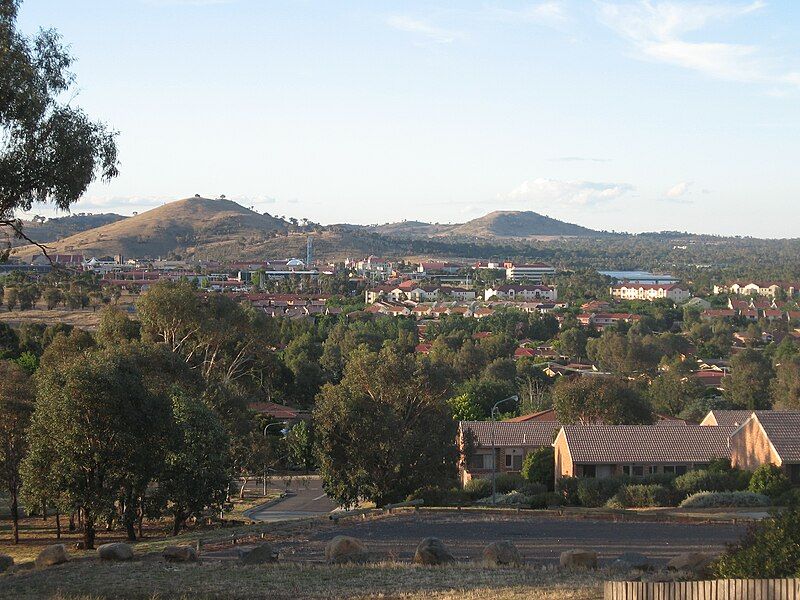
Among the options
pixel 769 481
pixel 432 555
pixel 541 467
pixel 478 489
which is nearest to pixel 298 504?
pixel 478 489

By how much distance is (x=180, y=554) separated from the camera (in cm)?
1792

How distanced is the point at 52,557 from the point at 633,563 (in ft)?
30.1

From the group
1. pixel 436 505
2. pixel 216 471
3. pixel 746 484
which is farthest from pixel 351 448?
pixel 746 484

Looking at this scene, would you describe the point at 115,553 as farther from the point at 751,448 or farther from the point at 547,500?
the point at 751,448

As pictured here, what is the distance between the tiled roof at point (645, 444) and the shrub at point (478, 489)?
2853 mm

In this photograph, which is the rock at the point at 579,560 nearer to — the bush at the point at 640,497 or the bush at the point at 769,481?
the bush at the point at 640,497

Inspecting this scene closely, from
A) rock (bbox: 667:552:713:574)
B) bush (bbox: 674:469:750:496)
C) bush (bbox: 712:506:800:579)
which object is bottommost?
bush (bbox: 674:469:750:496)

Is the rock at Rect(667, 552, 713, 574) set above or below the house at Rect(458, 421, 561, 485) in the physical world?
above

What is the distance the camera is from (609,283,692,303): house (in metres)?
146

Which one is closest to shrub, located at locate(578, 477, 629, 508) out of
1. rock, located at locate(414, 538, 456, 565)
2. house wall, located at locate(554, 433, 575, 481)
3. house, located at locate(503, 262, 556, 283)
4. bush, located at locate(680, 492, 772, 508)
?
bush, located at locate(680, 492, 772, 508)

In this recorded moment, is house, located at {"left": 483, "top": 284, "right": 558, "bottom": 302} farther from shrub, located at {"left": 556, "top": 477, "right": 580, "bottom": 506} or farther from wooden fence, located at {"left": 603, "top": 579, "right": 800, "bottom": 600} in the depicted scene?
wooden fence, located at {"left": 603, "top": 579, "right": 800, "bottom": 600}

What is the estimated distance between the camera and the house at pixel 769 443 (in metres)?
32.2

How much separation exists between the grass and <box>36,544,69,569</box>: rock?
514 millimetres

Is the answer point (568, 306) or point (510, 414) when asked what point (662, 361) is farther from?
point (568, 306)
